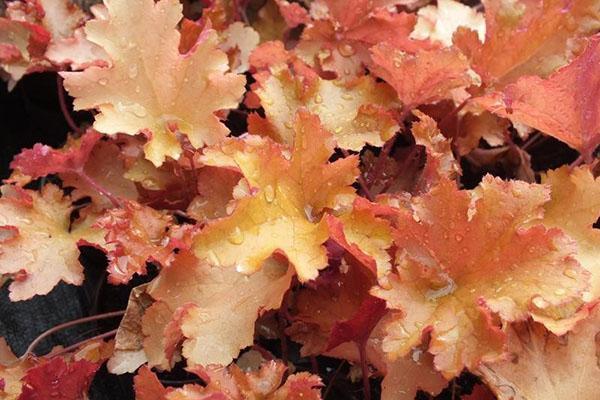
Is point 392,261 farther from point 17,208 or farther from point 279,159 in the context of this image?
point 17,208

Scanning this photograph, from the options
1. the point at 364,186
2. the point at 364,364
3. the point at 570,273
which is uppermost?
the point at 570,273

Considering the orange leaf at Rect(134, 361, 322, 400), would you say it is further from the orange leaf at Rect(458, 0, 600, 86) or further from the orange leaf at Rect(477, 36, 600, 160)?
the orange leaf at Rect(458, 0, 600, 86)

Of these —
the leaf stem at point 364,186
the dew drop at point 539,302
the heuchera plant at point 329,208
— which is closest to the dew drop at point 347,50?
the heuchera plant at point 329,208

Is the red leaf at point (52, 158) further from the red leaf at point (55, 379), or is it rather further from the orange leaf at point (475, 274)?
the orange leaf at point (475, 274)

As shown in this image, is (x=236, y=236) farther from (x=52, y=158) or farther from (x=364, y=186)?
(x=52, y=158)

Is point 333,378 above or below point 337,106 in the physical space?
below

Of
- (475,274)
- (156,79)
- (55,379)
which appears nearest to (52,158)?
(156,79)

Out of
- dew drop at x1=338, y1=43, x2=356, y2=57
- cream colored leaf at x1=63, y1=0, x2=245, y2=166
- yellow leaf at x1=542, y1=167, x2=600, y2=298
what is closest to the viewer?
yellow leaf at x1=542, y1=167, x2=600, y2=298

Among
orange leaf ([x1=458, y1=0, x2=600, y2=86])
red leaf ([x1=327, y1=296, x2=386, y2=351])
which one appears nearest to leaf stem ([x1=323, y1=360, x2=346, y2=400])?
red leaf ([x1=327, y1=296, x2=386, y2=351])
